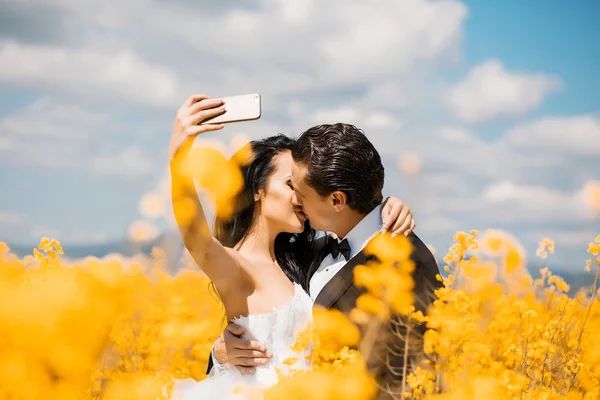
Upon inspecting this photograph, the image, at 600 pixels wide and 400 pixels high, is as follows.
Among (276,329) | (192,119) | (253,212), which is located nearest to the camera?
(192,119)

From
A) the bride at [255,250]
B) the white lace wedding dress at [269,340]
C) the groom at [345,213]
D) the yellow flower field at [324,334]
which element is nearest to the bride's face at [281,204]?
the bride at [255,250]

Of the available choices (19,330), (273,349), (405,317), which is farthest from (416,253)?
(19,330)

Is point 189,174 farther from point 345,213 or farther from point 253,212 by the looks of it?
point 253,212

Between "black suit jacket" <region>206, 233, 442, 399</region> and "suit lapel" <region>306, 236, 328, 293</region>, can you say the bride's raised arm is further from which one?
"suit lapel" <region>306, 236, 328, 293</region>

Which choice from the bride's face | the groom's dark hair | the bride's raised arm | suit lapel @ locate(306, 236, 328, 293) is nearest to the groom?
the groom's dark hair

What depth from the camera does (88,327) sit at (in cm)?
166

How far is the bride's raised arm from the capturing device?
2053 mm

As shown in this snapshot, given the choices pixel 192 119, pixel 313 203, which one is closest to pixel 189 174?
pixel 192 119

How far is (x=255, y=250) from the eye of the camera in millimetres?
2865

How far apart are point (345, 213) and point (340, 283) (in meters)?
0.29

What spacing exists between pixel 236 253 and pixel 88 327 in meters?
1.04

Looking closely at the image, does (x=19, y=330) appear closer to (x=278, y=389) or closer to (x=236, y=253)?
(x=278, y=389)

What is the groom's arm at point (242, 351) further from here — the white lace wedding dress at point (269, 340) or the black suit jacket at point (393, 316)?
the black suit jacket at point (393, 316)

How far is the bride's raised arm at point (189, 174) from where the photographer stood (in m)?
2.05
